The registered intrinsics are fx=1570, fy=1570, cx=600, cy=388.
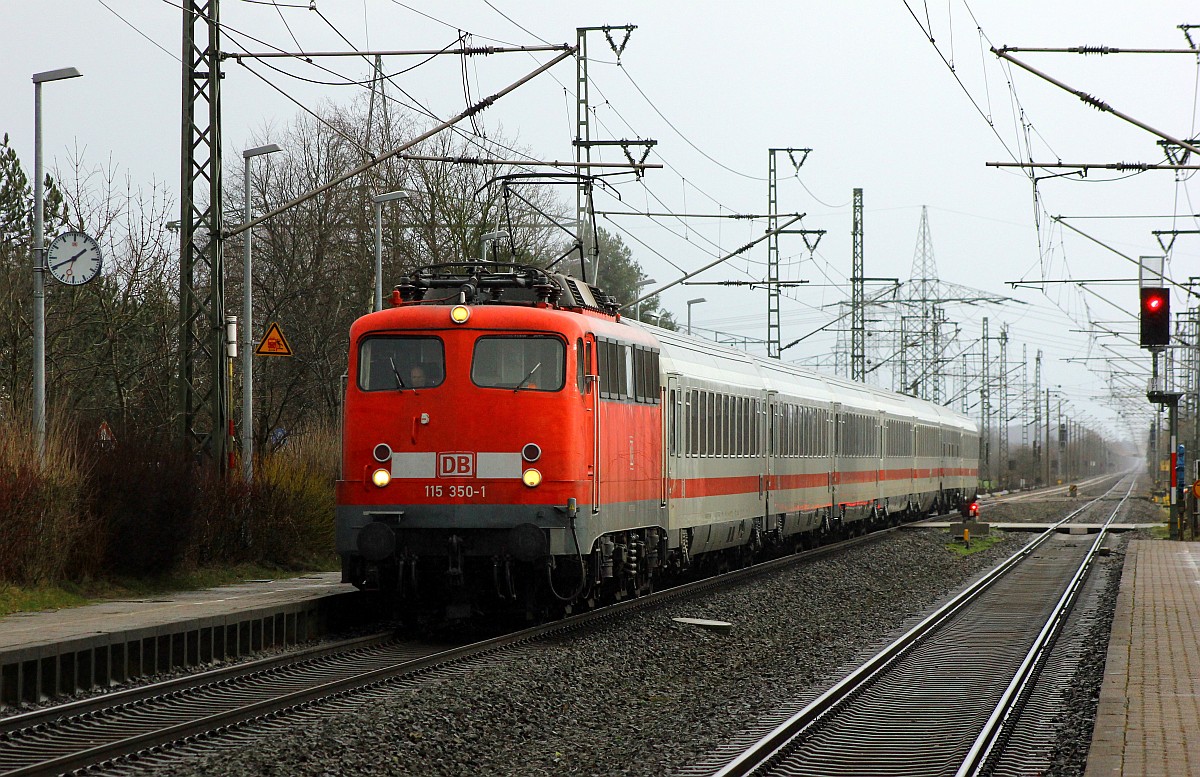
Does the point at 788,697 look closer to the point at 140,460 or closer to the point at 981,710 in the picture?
the point at 981,710

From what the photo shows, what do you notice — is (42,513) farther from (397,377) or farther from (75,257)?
(397,377)

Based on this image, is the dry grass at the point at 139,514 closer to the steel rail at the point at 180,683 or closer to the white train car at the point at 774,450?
the steel rail at the point at 180,683

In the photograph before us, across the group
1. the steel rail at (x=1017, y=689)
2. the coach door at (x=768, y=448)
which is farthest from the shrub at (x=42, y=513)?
the coach door at (x=768, y=448)

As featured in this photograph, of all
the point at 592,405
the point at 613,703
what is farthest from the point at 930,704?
the point at 592,405

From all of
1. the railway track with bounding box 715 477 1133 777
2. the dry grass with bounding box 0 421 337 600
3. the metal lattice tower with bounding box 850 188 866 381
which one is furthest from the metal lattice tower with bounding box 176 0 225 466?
the metal lattice tower with bounding box 850 188 866 381

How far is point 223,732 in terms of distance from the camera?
1070 cm

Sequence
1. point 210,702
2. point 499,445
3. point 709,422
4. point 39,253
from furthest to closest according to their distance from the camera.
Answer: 1. point 709,422
2. point 39,253
3. point 499,445
4. point 210,702

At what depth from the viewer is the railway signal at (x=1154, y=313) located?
24.3m

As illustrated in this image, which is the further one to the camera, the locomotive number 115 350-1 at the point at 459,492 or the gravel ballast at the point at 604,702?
the locomotive number 115 350-1 at the point at 459,492

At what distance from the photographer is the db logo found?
1590cm

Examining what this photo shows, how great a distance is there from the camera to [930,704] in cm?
1300

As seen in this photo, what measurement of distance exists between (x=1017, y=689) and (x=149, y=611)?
8484 millimetres

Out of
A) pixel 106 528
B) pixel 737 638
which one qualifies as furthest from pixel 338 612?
pixel 737 638

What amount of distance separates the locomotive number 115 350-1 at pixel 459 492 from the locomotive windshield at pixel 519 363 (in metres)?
1.07
